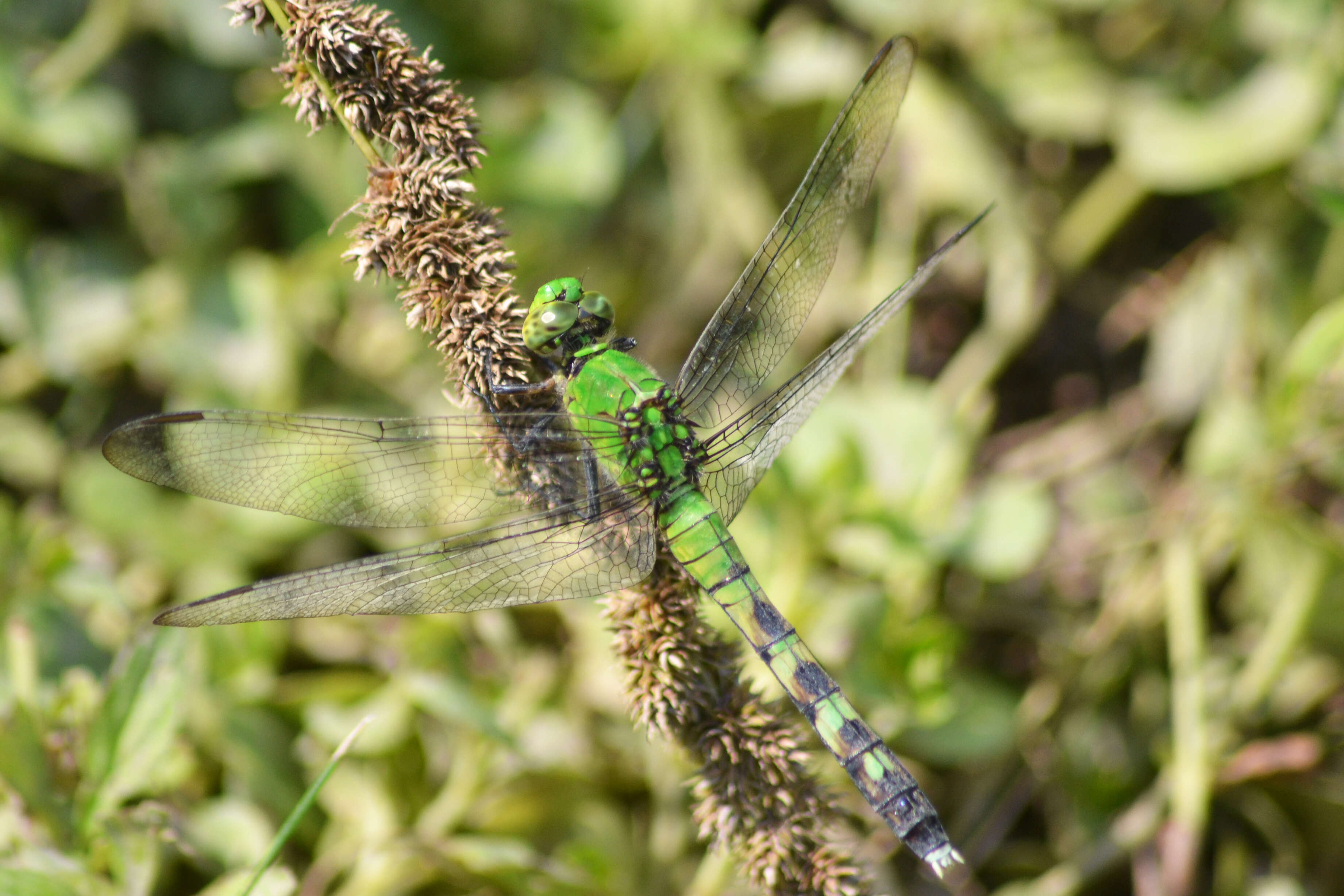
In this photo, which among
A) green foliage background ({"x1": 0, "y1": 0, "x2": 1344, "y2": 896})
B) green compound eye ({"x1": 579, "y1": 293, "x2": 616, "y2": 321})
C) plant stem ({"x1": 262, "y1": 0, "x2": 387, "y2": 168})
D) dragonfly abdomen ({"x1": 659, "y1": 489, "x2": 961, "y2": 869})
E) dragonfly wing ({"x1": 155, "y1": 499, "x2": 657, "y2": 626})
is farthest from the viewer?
green foliage background ({"x1": 0, "y1": 0, "x2": 1344, "y2": 896})

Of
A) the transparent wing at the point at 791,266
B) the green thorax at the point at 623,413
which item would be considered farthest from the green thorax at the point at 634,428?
the transparent wing at the point at 791,266

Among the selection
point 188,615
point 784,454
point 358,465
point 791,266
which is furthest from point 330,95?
point 784,454

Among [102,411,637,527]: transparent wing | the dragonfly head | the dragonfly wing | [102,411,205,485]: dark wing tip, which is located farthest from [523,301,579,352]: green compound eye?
[102,411,205,485]: dark wing tip

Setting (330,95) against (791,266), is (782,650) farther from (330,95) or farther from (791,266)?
(330,95)

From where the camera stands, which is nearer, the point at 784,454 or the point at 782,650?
the point at 782,650

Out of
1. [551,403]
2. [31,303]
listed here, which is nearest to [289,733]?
[551,403]

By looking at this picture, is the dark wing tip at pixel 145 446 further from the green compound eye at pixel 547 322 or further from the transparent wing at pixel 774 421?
the transparent wing at pixel 774 421

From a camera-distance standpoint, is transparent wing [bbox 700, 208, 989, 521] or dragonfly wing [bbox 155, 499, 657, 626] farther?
transparent wing [bbox 700, 208, 989, 521]

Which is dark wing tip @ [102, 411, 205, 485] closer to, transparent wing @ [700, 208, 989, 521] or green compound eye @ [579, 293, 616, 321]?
green compound eye @ [579, 293, 616, 321]
